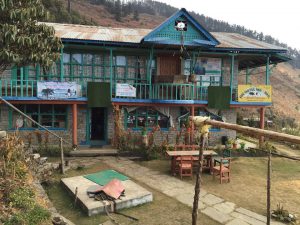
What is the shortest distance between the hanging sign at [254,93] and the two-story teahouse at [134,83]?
0.06m

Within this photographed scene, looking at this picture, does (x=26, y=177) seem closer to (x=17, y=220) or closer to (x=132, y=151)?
(x=17, y=220)

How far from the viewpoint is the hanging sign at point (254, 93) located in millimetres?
18375

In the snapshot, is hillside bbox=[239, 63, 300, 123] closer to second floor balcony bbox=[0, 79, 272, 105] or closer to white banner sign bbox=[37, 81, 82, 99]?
second floor balcony bbox=[0, 79, 272, 105]

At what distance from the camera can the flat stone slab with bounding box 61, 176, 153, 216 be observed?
8.65 m

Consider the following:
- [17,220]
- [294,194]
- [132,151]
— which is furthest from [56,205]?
[294,194]

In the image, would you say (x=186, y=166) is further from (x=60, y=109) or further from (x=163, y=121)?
(x=60, y=109)

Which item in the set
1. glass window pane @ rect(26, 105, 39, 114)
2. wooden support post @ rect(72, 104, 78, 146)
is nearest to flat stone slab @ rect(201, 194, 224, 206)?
wooden support post @ rect(72, 104, 78, 146)

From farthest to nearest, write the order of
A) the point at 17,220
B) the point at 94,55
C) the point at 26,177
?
the point at 94,55
the point at 26,177
the point at 17,220

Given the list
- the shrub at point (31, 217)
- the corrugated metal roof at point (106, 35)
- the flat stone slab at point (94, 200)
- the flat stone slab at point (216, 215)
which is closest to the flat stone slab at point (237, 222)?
the flat stone slab at point (216, 215)

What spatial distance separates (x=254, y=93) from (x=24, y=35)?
1394cm

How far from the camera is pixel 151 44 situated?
17.2 m

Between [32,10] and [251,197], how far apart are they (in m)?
9.78

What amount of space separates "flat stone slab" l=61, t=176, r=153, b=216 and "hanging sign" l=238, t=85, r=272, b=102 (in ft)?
34.5

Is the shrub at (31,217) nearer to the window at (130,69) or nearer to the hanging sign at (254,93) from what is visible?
the window at (130,69)
